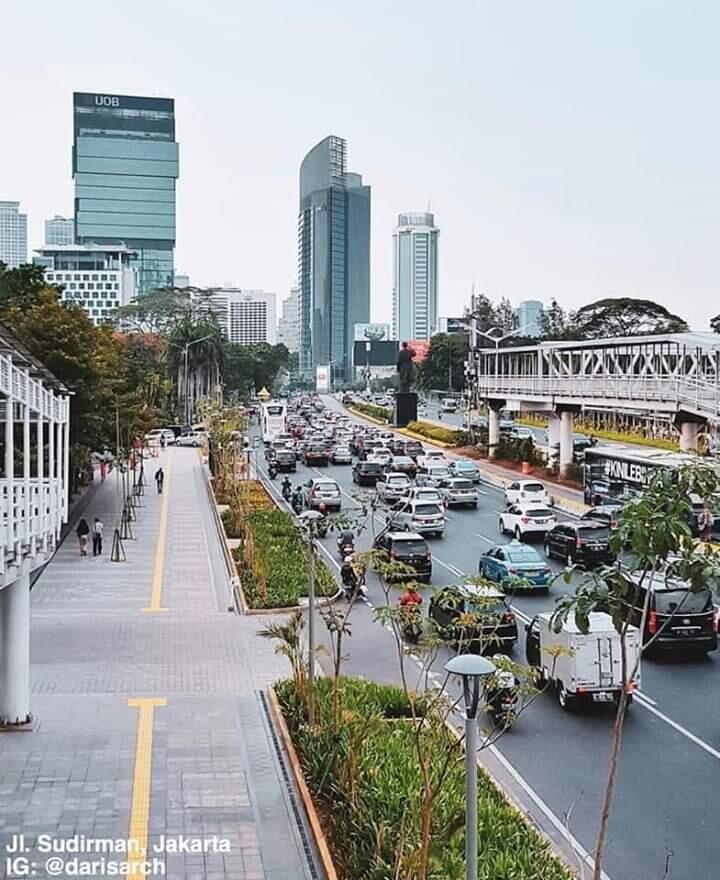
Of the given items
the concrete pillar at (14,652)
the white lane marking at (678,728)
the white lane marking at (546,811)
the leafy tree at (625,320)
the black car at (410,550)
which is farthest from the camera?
the leafy tree at (625,320)

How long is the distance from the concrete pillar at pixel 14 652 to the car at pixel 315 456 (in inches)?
1735

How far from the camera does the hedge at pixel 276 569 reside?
23609mm

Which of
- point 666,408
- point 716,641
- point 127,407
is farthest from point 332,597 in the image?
point 127,407

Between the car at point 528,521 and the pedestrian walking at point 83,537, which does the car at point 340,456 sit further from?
the pedestrian walking at point 83,537

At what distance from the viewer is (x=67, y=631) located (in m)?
21.1

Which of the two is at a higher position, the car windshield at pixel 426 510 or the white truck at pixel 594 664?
the car windshield at pixel 426 510

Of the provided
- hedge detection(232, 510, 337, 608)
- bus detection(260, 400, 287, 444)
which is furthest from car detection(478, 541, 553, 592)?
bus detection(260, 400, 287, 444)

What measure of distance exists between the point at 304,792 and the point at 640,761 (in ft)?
13.8

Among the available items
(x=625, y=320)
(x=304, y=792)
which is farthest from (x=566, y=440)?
(x=625, y=320)

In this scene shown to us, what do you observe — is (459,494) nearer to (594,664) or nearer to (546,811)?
(594,664)

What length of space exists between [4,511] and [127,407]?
102ft

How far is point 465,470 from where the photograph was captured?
4962 cm

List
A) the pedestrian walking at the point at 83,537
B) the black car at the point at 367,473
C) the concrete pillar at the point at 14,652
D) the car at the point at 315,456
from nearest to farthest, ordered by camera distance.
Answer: the concrete pillar at the point at 14,652, the pedestrian walking at the point at 83,537, the black car at the point at 367,473, the car at the point at 315,456

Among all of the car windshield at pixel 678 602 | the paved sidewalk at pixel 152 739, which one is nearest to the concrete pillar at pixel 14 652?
the paved sidewalk at pixel 152 739
